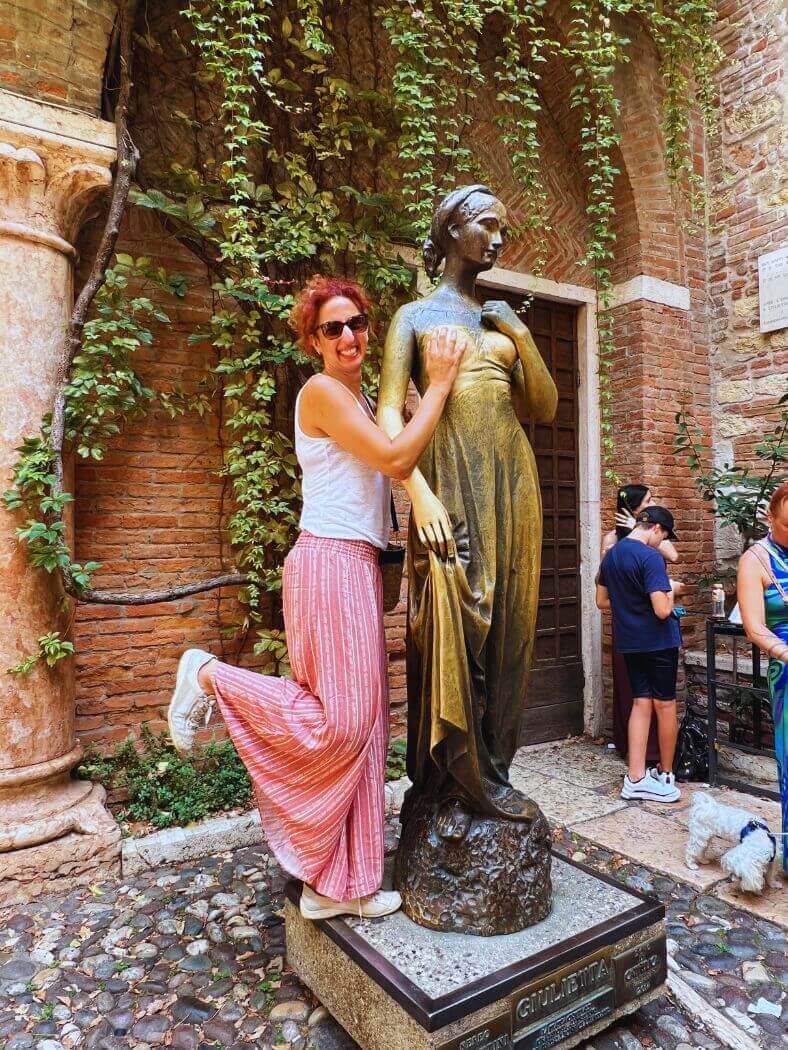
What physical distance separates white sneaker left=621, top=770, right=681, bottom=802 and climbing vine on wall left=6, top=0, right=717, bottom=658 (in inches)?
91.0

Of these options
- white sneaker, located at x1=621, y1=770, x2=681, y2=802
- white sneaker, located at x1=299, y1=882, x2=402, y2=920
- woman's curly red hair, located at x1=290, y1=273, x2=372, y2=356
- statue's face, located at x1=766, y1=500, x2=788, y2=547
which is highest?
woman's curly red hair, located at x1=290, y1=273, x2=372, y2=356

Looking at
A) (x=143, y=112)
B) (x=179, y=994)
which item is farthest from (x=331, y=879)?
(x=143, y=112)

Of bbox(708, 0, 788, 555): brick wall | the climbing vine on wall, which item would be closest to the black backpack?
bbox(708, 0, 788, 555): brick wall

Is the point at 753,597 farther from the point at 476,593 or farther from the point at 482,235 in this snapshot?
the point at 482,235

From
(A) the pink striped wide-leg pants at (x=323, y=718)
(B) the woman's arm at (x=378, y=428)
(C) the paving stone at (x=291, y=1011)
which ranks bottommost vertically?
(C) the paving stone at (x=291, y=1011)

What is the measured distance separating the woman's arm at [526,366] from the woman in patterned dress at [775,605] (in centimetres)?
156

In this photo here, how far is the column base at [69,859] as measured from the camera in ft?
10.1

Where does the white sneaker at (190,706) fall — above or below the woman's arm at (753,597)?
below

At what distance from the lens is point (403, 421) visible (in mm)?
2143

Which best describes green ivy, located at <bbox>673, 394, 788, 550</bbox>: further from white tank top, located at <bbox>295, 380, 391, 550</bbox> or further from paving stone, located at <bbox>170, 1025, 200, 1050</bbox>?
paving stone, located at <bbox>170, 1025, 200, 1050</bbox>

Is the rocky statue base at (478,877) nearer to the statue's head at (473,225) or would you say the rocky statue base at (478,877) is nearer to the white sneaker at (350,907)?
the white sneaker at (350,907)

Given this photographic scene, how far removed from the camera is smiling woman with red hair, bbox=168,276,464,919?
2.06 m

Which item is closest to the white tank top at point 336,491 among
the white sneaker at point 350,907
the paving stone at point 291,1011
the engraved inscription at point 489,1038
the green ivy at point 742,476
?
the white sneaker at point 350,907

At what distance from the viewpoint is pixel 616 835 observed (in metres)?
3.69
